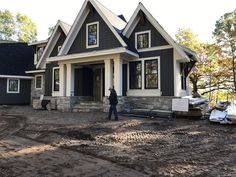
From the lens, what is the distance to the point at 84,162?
6.21 meters

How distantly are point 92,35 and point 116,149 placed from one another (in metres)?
10.8

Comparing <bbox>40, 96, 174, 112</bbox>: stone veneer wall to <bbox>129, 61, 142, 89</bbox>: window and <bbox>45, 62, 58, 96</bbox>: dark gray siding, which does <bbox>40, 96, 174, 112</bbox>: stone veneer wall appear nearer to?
<bbox>129, 61, 142, 89</bbox>: window

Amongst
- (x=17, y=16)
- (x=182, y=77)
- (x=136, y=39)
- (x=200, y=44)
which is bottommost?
(x=182, y=77)

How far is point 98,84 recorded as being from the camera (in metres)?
18.8

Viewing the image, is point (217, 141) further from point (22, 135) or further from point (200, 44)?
point (200, 44)

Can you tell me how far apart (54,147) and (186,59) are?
929 cm

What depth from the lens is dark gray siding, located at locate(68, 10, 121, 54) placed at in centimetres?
1574

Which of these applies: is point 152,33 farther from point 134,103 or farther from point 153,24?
point 134,103

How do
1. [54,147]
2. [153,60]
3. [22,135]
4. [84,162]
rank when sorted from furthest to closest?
[153,60], [22,135], [54,147], [84,162]

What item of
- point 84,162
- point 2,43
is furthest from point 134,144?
point 2,43

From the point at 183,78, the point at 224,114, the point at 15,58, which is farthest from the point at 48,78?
the point at 224,114

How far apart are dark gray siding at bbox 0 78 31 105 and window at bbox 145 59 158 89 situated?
12.5 metres

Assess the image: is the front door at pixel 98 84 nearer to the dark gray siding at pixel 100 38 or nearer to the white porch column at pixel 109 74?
the dark gray siding at pixel 100 38

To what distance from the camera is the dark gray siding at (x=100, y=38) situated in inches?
620
